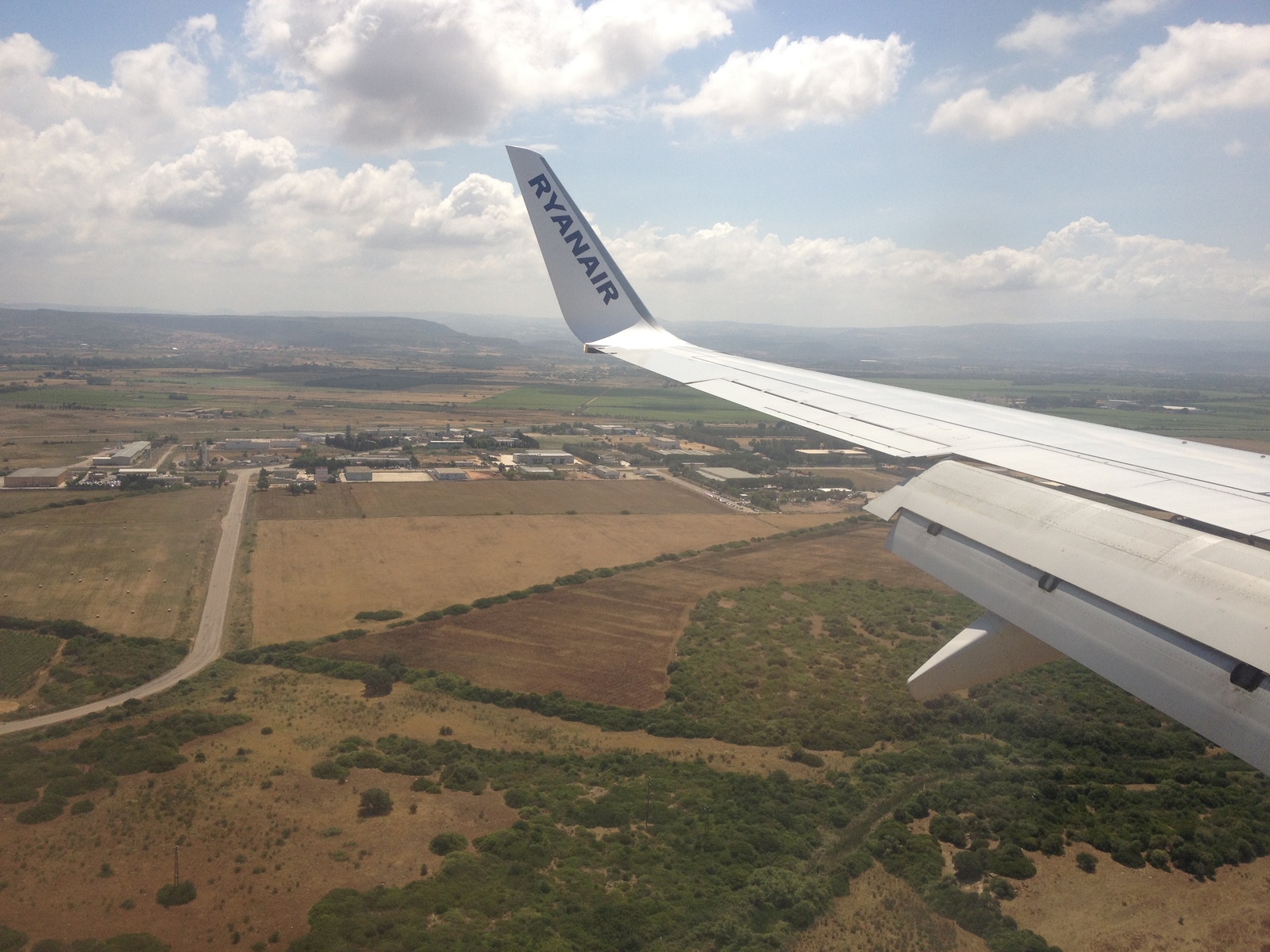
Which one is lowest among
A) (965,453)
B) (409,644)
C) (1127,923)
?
(409,644)

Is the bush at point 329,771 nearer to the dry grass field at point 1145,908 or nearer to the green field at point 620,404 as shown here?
the dry grass field at point 1145,908

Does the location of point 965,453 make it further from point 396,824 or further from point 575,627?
point 575,627

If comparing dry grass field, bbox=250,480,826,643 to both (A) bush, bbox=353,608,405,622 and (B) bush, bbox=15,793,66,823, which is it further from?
(B) bush, bbox=15,793,66,823

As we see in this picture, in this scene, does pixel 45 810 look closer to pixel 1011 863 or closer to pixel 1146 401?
pixel 1011 863

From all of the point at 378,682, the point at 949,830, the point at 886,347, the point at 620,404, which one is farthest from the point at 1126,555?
the point at 886,347

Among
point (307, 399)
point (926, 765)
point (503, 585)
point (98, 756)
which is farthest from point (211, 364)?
point (926, 765)

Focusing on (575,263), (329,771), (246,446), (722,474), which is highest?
(575,263)
